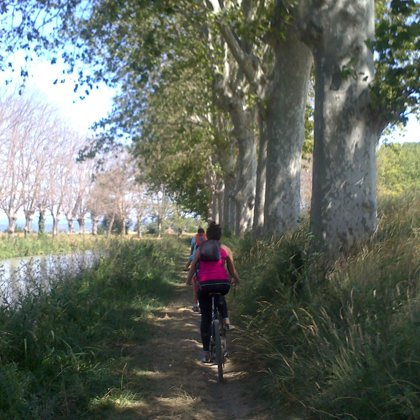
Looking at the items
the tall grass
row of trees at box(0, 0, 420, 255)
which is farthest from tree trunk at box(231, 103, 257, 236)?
the tall grass

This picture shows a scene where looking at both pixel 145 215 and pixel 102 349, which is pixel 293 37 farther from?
pixel 145 215

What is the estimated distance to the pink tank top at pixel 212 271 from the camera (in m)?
6.94

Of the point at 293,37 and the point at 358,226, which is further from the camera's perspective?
the point at 293,37

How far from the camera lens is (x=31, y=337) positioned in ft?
20.5

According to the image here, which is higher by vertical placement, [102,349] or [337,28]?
[337,28]

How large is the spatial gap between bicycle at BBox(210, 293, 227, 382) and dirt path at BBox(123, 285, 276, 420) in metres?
0.20

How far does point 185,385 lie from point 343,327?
89.7 inches

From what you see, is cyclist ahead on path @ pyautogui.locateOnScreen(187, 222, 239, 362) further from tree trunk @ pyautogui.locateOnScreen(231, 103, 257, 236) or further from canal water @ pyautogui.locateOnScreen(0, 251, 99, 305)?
tree trunk @ pyautogui.locateOnScreen(231, 103, 257, 236)

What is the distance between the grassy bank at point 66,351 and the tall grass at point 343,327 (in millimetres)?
1797

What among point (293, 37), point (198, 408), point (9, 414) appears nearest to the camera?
point (9, 414)

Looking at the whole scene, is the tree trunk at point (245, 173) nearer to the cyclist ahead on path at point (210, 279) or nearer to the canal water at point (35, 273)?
the canal water at point (35, 273)

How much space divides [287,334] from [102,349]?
8.97ft

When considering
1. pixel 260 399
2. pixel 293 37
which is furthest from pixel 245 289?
pixel 293 37

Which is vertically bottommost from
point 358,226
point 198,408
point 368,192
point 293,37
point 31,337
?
point 198,408
